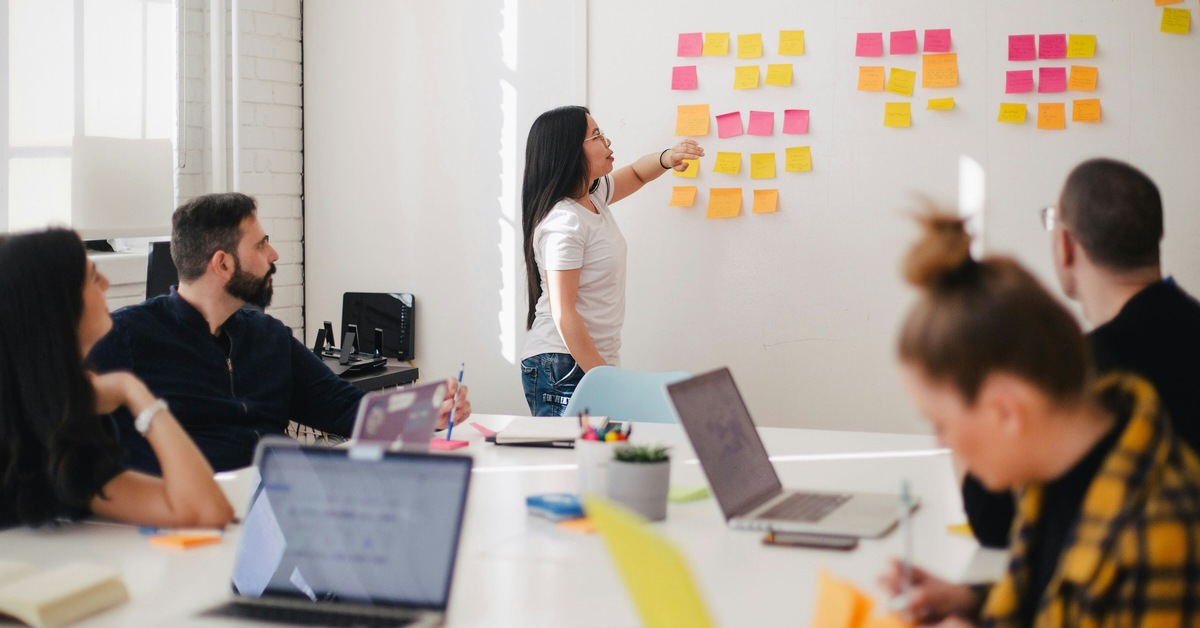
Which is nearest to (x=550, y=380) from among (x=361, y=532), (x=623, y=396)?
(x=623, y=396)

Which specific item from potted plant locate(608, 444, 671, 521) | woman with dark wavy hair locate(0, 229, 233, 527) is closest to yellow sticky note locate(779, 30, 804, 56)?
potted plant locate(608, 444, 671, 521)

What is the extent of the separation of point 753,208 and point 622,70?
0.70m

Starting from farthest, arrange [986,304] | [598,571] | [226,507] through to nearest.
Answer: [226,507]
[598,571]
[986,304]

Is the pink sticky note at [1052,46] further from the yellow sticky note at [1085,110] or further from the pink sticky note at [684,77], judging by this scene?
the pink sticky note at [684,77]

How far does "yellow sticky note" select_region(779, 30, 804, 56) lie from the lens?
12.1ft

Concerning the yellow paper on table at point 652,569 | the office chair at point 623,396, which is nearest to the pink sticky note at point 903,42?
the office chair at point 623,396

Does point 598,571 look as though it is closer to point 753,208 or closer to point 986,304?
point 986,304

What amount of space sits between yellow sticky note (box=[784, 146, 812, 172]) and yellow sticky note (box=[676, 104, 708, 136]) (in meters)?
0.31

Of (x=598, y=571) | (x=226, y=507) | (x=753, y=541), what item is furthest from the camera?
(x=226, y=507)

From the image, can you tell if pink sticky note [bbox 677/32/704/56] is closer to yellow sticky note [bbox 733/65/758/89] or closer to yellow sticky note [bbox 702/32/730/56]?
yellow sticky note [bbox 702/32/730/56]

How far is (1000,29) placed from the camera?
3.50m

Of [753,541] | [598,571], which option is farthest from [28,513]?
[753,541]

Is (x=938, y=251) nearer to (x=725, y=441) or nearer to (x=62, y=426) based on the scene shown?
(x=725, y=441)

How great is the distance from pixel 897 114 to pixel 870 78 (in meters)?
0.15
